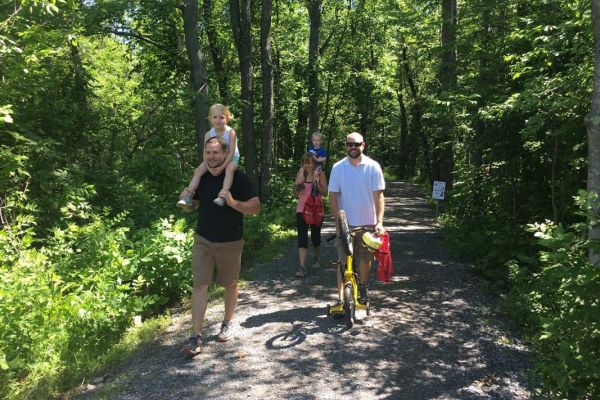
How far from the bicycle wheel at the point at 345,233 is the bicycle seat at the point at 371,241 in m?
0.18

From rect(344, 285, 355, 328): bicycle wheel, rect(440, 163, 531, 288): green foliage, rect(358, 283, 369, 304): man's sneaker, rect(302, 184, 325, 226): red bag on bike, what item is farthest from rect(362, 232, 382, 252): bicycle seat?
rect(440, 163, 531, 288): green foliage

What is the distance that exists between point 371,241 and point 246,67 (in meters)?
9.50

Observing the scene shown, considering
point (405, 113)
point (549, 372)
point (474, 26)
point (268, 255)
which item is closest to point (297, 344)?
point (549, 372)

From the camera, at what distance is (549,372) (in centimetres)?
344

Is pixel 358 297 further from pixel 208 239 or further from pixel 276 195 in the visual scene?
pixel 276 195

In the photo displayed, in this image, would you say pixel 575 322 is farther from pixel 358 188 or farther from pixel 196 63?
pixel 196 63

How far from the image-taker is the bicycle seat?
203 inches

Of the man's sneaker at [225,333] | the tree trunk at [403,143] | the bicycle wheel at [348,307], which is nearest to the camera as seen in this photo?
the man's sneaker at [225,333]

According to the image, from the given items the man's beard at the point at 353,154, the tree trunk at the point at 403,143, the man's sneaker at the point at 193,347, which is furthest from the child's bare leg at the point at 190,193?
the tree trunk at the point at 403,143

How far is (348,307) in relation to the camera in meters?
5.35

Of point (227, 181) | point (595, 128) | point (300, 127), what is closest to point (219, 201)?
point (227, 181)

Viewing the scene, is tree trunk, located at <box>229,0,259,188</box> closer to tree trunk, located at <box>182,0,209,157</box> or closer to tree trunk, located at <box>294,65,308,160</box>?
tree trunk, located at <box>182,0,209,157</box>

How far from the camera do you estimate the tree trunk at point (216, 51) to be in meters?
17.5

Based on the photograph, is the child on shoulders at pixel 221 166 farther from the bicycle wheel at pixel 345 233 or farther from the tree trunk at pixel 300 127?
the tree trunk at pixel 300 127
